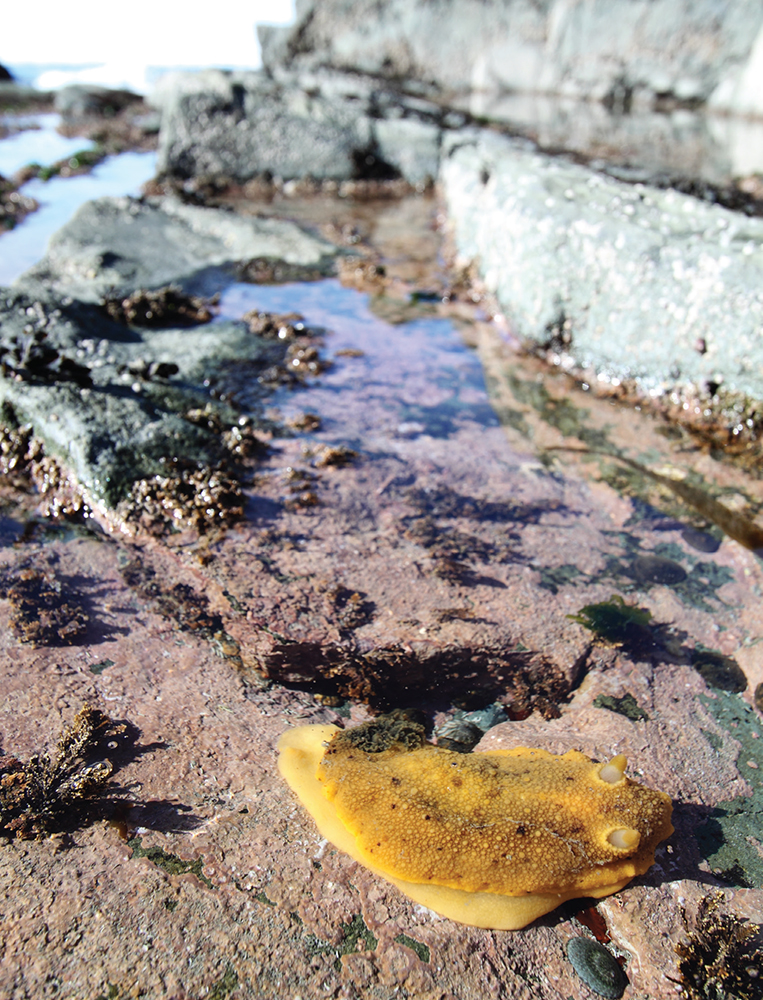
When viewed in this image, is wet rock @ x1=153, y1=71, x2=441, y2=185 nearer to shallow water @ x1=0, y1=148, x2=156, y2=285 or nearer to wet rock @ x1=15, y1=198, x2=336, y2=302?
shallow water @ x1=0, y1=148, x2=156, y2=285

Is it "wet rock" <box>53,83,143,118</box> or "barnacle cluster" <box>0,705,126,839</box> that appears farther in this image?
"wet rock" <box>53,83,143,118</box>

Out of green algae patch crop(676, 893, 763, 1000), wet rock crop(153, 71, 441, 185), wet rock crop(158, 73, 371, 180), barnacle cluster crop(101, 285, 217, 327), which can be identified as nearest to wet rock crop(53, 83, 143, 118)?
wet rock crop(153, 71, 441, 185)

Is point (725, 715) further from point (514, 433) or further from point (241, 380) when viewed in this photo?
point (241, 380)

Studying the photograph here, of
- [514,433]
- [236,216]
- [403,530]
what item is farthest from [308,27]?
[403,530]

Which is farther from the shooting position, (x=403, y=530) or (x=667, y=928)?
(x=403, y=530)

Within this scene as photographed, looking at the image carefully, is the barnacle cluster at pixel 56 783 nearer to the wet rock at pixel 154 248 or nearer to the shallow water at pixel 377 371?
the shallow water at pixel 377 371
